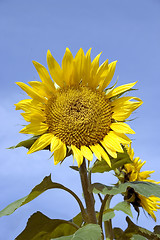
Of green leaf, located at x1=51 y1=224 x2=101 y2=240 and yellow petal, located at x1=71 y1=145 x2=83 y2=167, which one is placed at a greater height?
yellow petal, located at x1=71 y1=145 x2=83 y2=167

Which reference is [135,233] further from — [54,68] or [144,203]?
[54,68]

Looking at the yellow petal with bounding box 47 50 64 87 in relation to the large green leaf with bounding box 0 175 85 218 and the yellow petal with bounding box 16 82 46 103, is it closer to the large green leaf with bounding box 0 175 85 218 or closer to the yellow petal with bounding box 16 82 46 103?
the yellow petal with bounding box 16 82 46 103

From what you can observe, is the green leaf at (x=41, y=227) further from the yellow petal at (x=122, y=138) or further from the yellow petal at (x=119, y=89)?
the yellow petal at (x=119, y=89)

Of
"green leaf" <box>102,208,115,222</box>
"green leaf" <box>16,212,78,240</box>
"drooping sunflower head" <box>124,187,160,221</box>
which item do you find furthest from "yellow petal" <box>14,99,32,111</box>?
"drooping sunflower head" <box>124,187,160,221</box>

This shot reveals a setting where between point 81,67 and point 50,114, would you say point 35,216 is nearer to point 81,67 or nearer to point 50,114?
point 50,114

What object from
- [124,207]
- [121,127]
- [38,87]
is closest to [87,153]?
[121,127]

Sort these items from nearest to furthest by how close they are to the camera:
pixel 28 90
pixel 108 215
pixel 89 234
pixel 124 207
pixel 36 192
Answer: pixel 89 234 < pixel 36 192 < pixel 28 90 < pixel 108 215 < pixel 124 207
